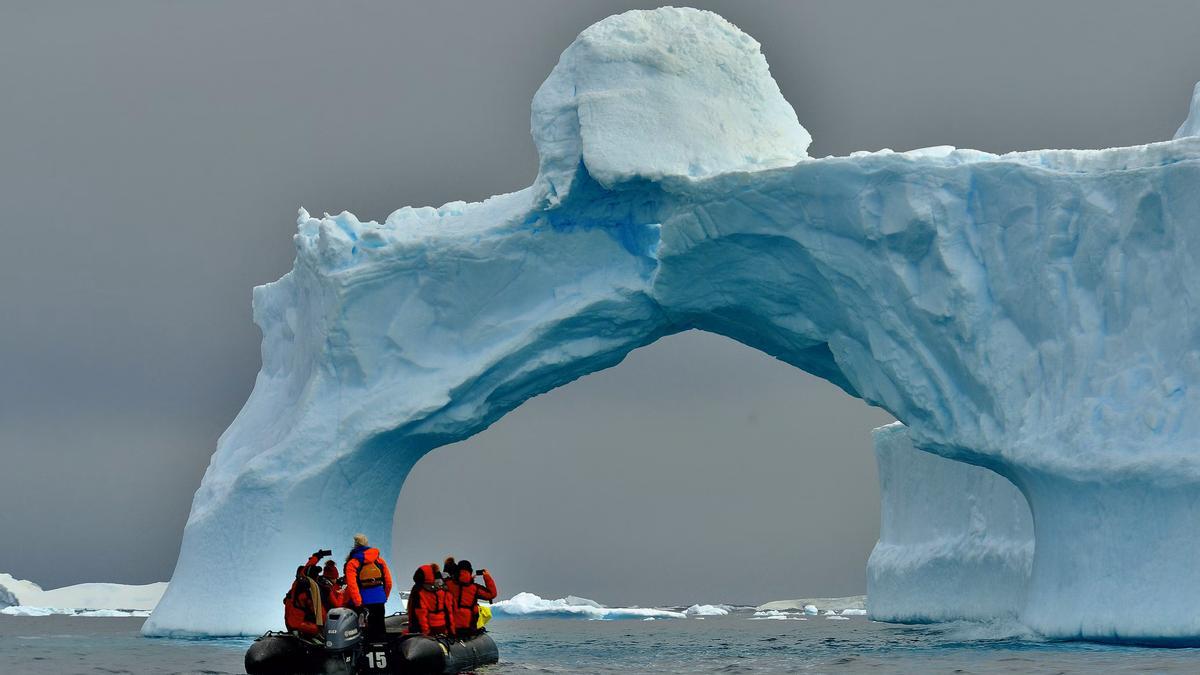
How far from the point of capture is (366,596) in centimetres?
1656

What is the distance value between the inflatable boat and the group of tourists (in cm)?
18

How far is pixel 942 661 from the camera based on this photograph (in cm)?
1900

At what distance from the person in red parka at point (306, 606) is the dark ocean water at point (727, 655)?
144cm

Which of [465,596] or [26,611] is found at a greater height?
[26,611]

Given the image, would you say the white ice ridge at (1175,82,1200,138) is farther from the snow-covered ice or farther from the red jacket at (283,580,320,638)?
the snow-covered ice

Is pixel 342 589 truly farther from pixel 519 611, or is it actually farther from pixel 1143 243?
pixel 519 611

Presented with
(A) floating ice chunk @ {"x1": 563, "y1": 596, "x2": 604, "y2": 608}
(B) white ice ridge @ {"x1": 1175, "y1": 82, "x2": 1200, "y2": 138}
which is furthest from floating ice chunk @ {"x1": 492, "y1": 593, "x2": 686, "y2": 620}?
(B) white ice ridge @ {"x1": 1175, "y1": 82, "x2": 1200, "y2": 138}

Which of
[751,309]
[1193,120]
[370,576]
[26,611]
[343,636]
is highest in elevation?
[1193,120]

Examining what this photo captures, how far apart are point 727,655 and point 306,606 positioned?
6.77m

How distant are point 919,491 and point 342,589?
17371 mm

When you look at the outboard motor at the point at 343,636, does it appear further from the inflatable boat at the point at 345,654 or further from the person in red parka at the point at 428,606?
the person in red parka at the point at 428,606

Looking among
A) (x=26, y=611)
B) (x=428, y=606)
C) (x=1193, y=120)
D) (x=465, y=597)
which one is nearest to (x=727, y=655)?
(x=465, y=597)

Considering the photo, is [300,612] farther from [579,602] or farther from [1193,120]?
[579,602]

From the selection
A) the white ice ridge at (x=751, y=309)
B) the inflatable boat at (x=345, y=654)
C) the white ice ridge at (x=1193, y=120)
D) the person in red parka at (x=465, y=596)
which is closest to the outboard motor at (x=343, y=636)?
the inflatable boat at (x=345, y=654)
